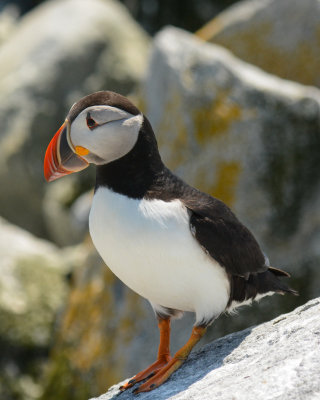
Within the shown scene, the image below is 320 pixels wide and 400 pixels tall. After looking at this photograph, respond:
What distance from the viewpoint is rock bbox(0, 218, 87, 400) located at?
761 cm

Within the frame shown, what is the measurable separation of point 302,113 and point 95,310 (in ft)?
9.20

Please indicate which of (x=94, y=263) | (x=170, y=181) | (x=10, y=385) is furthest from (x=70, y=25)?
(x=170, y=181)

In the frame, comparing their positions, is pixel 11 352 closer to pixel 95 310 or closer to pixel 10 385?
pixel 10 385

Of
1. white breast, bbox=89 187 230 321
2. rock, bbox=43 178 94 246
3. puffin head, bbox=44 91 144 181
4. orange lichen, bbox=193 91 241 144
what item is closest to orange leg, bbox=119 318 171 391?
white breast, bbox=89 187 230 321

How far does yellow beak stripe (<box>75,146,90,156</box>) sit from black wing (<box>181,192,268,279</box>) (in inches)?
25.4

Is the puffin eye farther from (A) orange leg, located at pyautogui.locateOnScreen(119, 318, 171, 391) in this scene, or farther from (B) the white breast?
(A) orange leg, located at pyautogui.locateOnScreen(119, 318, 171, 391)

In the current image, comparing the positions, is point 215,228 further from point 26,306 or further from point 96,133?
point 26,306

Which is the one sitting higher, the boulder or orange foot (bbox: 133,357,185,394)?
orange foot (bbox: 133,357,185,394)

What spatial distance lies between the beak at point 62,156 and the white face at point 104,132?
4 centimetres

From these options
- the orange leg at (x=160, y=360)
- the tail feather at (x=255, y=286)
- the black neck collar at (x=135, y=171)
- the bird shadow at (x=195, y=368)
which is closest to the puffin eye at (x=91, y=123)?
the black neck collar at (x=135, y=171)

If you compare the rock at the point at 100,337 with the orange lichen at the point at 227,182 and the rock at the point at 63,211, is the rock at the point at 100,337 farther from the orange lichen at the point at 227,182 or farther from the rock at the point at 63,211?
Result: the rock at the point at 63,211

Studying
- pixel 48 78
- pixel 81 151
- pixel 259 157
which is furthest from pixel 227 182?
pixel 48 78

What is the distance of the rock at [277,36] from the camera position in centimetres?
893

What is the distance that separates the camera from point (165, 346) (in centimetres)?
480
